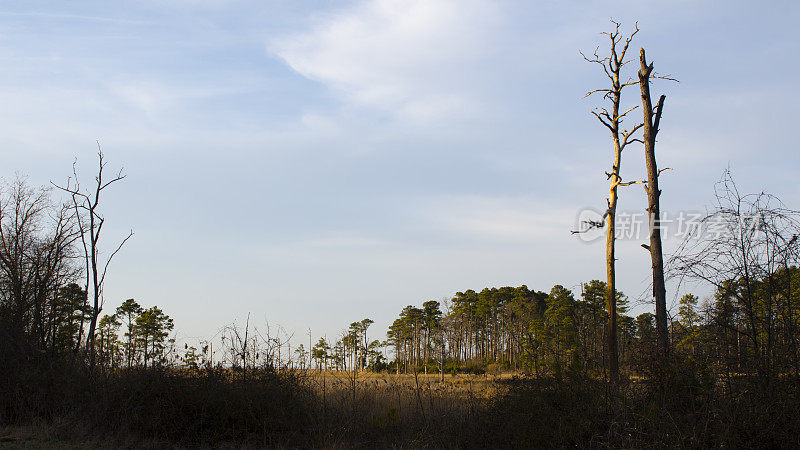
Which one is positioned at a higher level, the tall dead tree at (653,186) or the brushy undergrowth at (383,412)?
the tall dead tree at (653,186)

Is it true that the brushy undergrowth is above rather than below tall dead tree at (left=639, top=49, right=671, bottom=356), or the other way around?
below

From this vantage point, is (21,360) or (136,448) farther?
(21,360)

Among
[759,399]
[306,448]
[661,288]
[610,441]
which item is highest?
[661,288]

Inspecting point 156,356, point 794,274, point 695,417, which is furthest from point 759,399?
point 156,356

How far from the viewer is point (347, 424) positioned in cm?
1431

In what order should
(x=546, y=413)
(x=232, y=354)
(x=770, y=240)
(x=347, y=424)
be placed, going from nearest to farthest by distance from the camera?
(x=770, y=240)
(x=546, y=413)
(x=347, y=424)
(x=232, y=354)

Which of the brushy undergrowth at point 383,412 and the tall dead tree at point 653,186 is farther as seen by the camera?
the tall dead tree at point 653,186

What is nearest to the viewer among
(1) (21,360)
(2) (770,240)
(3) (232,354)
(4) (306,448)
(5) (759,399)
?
(5) (759,399)

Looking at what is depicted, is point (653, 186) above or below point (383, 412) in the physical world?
above

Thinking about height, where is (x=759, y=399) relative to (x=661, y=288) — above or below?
below

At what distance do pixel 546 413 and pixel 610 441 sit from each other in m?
2.18

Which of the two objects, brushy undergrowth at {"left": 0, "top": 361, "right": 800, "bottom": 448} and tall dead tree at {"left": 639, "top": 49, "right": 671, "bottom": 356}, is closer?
brushy undergrowth at {"left": 0, "top": 361, "right": 800, "bottom": 448}

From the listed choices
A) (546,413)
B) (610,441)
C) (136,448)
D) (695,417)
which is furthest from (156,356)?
(695,417)

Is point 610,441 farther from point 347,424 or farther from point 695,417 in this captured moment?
point 347,424
